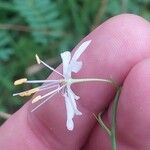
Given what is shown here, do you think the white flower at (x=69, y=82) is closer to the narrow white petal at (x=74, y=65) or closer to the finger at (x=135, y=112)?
the narrow white petal at (x=74, y=65)

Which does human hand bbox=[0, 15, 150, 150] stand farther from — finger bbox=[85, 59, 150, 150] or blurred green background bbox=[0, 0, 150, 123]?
blurred green background bbox=[0, 0, 150, 123]

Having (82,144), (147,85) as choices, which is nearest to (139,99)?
(147,85)

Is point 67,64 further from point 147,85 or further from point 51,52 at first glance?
point 51,52

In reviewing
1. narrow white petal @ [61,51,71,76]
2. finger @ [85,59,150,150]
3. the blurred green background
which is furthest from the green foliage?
narrow white petal @ [61,51,71,76]

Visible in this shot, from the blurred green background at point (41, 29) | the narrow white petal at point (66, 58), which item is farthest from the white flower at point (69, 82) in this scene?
the blurred green background at point (41, 29)

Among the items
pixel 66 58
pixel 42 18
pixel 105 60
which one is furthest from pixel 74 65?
pixel 42 18

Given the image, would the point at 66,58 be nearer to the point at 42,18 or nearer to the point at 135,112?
the point at 135,112

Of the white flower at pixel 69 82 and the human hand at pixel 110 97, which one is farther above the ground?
the white flower at pixel 69 82

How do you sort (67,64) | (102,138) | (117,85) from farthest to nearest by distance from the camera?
(102,138) < (117,85) < (67,64)
